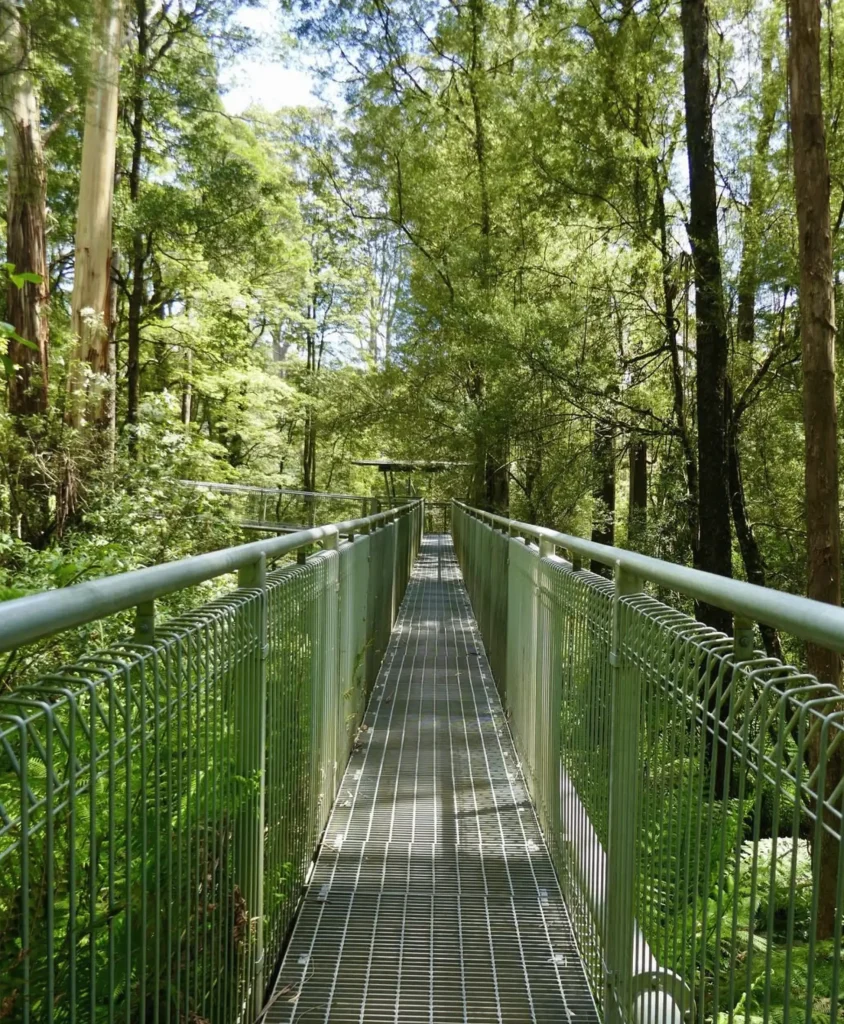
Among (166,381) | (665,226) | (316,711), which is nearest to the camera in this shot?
(316,711)

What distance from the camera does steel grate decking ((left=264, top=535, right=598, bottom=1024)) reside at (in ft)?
8.89

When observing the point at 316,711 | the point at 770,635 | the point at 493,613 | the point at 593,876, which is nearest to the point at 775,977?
the point at 593,876

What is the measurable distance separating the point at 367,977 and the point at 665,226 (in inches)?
409

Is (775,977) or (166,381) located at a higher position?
(166,381)

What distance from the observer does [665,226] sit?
35.5 feet

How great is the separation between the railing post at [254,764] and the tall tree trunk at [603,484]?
1005cm

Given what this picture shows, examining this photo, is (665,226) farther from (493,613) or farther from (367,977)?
(367,977)

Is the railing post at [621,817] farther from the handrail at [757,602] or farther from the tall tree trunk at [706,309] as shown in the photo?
the tall tree trunk at [706,309]

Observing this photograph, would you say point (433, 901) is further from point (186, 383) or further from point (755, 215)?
point (186, 383)

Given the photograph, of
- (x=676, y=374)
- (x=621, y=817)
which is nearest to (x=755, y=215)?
(x=676, y=374)

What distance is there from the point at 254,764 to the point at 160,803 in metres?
0.82

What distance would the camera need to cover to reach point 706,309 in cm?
945

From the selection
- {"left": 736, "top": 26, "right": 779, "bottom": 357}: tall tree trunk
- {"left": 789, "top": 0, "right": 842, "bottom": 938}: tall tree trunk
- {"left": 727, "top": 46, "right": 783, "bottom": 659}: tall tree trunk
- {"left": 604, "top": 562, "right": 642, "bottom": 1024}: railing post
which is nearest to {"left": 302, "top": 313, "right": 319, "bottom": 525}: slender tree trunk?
{"left": 736, "top": 26, "right": 779, "bottom": 357}: tall tree trunk

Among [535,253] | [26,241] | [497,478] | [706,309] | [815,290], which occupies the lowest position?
[497,478]
